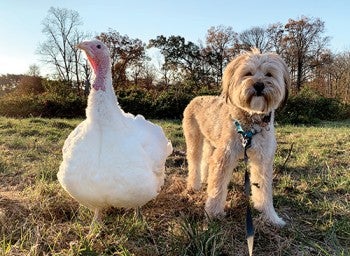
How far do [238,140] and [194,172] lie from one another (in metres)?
1.49

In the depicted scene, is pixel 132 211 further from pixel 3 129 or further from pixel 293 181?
pixel 3 129

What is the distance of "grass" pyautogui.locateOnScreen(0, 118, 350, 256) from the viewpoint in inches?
144

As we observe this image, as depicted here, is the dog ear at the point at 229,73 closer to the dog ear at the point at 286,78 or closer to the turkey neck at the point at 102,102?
the dog ear at the point at 286,78

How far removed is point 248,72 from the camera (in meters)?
4.32

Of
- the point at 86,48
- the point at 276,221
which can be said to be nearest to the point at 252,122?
the point at 276,221

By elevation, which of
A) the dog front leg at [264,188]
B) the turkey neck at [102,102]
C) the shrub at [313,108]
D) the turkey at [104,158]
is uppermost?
the turkey neck at [102,102]

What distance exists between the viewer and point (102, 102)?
3.92 metres

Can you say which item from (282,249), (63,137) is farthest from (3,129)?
(282,249)

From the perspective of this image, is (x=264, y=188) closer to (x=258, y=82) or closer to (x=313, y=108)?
(x=258, y=82)

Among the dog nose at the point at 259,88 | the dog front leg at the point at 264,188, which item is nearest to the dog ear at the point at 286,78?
the dog nose at the point at 259,88

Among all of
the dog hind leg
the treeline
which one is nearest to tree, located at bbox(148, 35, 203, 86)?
the treeline

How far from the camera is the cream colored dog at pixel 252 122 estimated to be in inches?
164

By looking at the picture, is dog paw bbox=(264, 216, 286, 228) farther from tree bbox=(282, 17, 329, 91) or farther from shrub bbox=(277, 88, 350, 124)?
tree bbox=(282, 17, 329, 91)

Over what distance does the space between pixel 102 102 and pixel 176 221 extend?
1.45 meters
